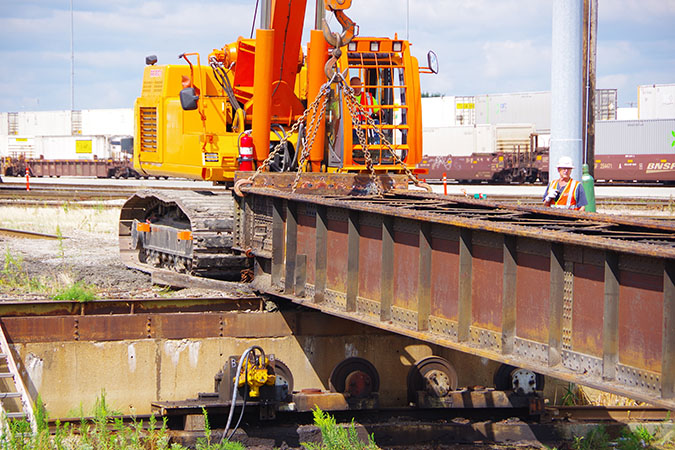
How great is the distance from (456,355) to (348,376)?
1.52m

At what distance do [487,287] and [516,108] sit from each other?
66.9 m

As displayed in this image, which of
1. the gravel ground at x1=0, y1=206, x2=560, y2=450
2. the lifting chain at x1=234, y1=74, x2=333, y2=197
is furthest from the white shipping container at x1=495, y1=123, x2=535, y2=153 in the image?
the lifting chain at x1=234, y1=74, x2=333, y2=197

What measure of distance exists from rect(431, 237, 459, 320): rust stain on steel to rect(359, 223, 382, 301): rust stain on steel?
28.9 inches

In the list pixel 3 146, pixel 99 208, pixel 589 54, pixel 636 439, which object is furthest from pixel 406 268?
pixel 3 146

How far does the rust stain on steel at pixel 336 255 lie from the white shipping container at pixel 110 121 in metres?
74.5

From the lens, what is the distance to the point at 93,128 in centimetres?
8269

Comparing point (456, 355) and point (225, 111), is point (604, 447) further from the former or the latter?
point (225, 111)

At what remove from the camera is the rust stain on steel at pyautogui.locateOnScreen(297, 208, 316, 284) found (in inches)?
347

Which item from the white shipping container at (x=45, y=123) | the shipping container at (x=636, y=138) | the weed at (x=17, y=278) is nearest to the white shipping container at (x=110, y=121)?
the white shipping container at (x=45, y=123)

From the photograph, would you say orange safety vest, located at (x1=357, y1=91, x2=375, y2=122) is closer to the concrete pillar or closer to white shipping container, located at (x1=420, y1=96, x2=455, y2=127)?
the concrete pillar

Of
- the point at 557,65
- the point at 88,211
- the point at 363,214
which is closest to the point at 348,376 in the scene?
the point at 363,214

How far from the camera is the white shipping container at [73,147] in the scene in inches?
2443

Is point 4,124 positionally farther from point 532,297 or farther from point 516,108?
point 532,297

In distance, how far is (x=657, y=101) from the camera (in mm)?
70062
